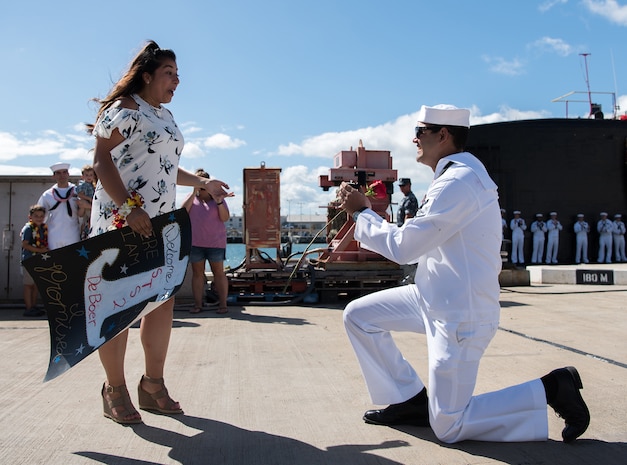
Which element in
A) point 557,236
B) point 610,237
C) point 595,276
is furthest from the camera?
point 610,237

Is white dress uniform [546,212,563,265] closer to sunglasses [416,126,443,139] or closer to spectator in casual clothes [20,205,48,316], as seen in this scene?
spectator in casual clothes [20,205,48,316]

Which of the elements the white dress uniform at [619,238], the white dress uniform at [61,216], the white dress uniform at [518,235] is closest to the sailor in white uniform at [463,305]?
the white dress uniform at [61,216]

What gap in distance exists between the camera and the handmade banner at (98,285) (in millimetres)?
2584

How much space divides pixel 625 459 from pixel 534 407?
41 cm

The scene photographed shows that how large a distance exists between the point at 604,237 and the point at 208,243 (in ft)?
50.7

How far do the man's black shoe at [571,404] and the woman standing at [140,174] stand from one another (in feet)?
6.49

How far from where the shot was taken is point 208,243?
23.1ft

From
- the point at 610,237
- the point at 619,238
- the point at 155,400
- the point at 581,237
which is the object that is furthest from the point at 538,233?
the point at 155,400

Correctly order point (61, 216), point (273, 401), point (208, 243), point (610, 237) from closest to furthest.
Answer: point (273, 401) → point (61, 216) → point (208, 243) → point (610, 237)

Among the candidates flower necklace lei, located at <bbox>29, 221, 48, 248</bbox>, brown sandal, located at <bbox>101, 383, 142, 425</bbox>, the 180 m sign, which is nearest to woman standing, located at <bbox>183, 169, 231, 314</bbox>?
flower necklace lei, located at <bbox>29, 221, 48, 248</bbox>

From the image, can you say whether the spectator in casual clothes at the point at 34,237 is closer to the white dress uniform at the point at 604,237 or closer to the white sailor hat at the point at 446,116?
the white sailor hat at the point at 446,116

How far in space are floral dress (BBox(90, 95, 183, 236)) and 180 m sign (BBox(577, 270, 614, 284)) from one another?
1038 centimetres

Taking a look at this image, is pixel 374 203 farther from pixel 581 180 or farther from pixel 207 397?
pixel 581 180

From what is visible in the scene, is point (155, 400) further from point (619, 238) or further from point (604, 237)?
point (619, 238)
